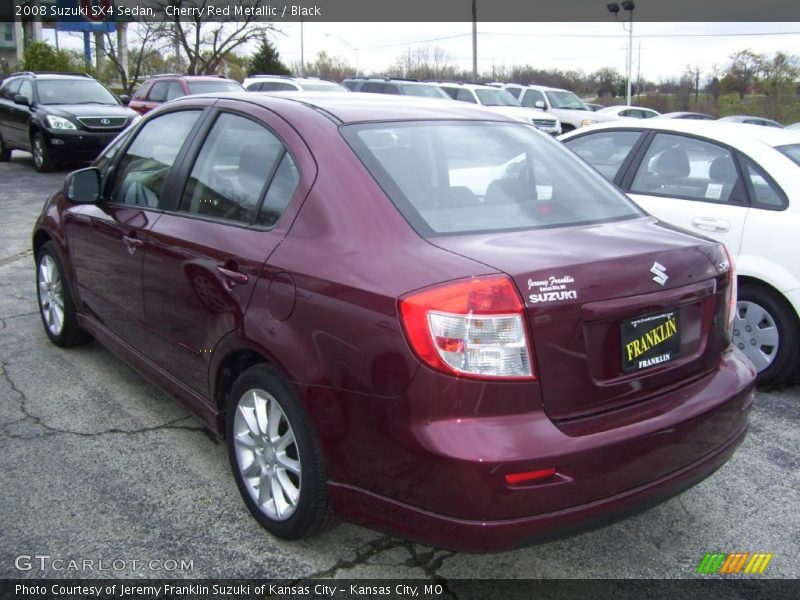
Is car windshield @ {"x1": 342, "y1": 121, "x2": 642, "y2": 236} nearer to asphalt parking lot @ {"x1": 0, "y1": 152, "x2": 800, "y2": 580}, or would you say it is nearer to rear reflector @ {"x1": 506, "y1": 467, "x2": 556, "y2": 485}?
rear reflector @ {"x1": 506, "y1": 467, "x2": 556, "y2": 485}

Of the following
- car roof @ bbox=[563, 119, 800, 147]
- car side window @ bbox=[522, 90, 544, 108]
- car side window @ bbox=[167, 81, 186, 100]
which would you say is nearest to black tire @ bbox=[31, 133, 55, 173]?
car side window @ bbox=[167, 81, 186, 100]

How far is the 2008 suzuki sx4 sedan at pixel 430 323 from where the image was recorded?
2.33m

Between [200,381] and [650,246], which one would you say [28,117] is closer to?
[200,381]

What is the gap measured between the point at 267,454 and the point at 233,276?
2.30 ft

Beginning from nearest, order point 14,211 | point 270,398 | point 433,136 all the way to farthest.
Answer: point 270,398 → point 433,136 → point 14,211

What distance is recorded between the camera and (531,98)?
2433cm

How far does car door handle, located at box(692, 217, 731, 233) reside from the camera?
15.8 ft

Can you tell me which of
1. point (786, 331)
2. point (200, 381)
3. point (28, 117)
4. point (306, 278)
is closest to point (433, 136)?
point (306, 278)

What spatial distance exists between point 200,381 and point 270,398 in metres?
0.65

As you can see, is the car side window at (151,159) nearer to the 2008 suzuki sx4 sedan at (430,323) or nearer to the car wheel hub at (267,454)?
the 2008 suzuki sx4 sedan at (430,323)

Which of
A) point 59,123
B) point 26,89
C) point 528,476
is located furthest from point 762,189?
point 26,89

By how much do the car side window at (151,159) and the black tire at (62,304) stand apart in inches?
37.5

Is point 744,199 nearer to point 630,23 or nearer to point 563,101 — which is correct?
point 563,101

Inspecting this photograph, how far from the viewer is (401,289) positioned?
2.41 metres
